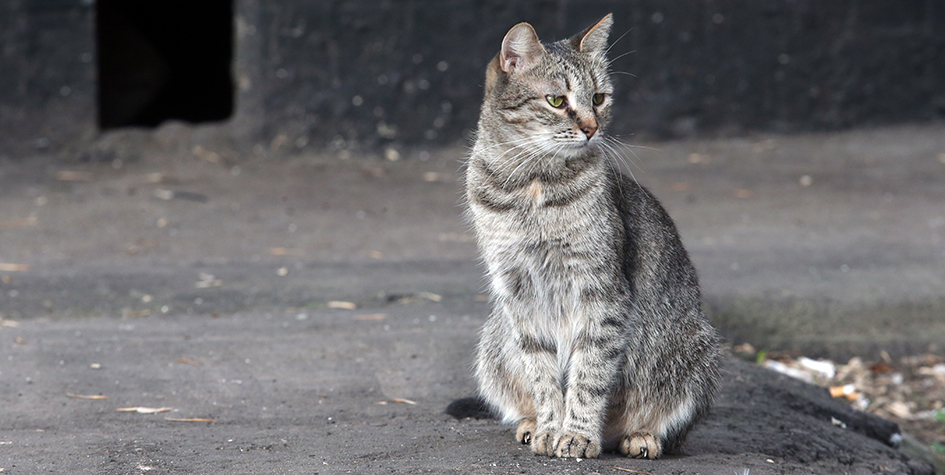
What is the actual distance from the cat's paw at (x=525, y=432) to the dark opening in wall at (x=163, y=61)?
21.7 feet

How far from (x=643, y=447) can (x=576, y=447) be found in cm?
31

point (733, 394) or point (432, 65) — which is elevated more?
point (432, 65)

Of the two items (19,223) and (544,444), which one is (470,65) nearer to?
(19,223)

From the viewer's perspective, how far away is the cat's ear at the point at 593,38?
10.8 ft

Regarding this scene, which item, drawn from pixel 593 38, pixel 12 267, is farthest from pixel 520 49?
pixel 12 267

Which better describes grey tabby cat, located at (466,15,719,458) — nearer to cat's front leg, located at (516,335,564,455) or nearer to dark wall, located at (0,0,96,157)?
cat's front leg, located at (516,335,564,455)

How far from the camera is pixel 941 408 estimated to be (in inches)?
194

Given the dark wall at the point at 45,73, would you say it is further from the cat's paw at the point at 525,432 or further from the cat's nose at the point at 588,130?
the cat's nose at the point at 588,130

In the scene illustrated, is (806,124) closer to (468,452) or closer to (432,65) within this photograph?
(432,65)

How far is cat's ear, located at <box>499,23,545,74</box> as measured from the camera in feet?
10.3

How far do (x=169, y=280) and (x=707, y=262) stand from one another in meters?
3.42

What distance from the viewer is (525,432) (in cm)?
333

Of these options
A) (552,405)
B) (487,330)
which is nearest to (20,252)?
(487,330)

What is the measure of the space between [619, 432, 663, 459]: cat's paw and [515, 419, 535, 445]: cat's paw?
1.08 feet
